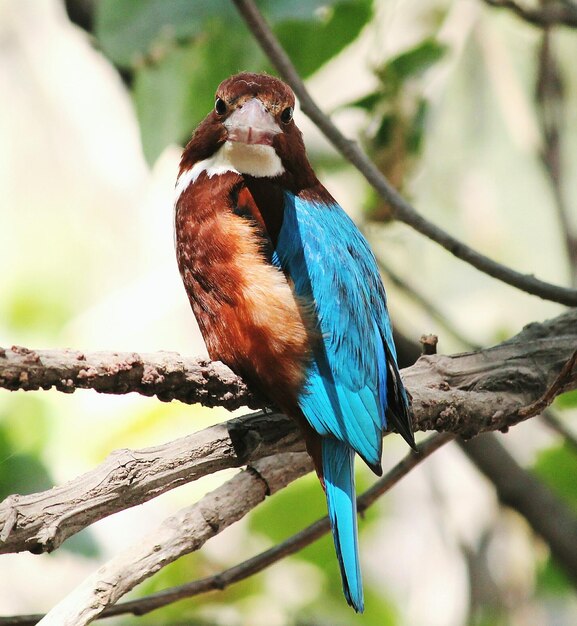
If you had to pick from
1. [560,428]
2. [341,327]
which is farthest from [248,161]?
[560,428]

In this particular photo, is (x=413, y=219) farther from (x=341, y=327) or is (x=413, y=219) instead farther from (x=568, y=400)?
(x=568, y=400)

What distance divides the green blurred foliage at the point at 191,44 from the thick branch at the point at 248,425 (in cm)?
107

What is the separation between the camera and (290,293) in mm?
2410

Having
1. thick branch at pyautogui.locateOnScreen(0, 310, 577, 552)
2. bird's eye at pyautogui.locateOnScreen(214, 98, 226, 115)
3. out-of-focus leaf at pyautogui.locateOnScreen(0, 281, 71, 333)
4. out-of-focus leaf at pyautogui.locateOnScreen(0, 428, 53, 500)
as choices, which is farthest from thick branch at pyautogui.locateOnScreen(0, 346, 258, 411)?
out-of-focus leaf at pyautogui.locateOnScreen(0, 281, 71, 333)

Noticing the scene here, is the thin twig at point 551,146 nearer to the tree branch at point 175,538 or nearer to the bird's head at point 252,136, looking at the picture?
the bird's head at point 252,136

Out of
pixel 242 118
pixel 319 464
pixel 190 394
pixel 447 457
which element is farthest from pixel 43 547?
pixel 447 457

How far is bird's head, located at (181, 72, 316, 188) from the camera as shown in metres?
2.56

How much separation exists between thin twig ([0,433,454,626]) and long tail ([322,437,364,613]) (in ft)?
0.58

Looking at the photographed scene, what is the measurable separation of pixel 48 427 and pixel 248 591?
803 mm

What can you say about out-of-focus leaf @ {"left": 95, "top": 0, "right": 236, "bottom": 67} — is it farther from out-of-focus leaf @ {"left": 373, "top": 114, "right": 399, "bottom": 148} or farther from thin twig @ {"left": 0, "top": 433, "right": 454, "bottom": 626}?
thin twig @ {"left": 0, "top": 433, "right": 454, "bottom": 626}

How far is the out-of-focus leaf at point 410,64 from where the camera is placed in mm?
3422

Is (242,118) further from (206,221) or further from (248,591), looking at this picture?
(248,591)

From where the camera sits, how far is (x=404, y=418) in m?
2.22

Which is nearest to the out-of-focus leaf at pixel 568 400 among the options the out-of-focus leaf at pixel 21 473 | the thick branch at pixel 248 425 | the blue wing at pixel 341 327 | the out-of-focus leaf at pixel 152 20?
the thick branch at pixel 248 425
